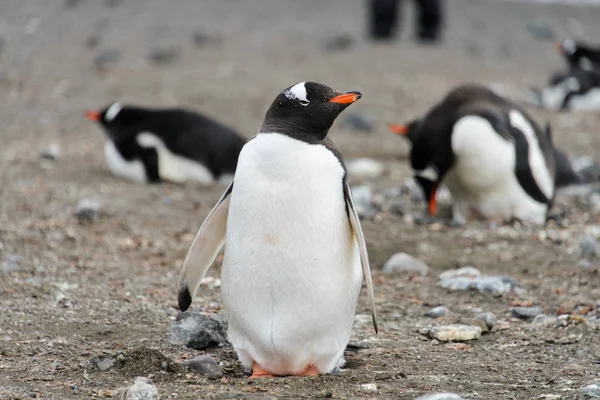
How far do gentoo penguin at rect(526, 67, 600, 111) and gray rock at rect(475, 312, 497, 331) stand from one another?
7.43 meters

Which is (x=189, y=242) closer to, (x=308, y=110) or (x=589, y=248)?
(x=589, y=248)

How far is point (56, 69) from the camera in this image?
12.4 meters

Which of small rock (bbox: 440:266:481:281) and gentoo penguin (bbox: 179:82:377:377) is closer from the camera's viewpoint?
gentoo penguin (bbox: 179:82:377:377)

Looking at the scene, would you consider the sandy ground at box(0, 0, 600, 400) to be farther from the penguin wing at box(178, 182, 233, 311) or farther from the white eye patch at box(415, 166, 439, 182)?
the white eye patch at box(415, 166, 439, 182)

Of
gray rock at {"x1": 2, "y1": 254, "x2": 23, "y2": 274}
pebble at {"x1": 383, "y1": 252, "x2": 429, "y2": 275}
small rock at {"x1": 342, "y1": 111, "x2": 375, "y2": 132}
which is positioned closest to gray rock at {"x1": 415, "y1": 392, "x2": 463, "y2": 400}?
pebble at {"x1": 383, "y1": 252, "x2": 429, "y2": 275}

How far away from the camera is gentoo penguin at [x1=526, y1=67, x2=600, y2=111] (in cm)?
1125

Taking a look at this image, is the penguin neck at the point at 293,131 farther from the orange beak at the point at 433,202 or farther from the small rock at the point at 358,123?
the small rock at the point at 358,123

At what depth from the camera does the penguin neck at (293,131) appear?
3.36 metres

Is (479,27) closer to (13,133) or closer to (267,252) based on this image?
(13,133)

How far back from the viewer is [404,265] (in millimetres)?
5117

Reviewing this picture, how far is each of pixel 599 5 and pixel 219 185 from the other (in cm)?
1405

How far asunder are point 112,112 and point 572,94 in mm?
5508

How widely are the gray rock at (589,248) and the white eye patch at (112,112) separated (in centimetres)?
382

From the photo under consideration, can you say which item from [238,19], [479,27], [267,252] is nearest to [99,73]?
[238,19]
